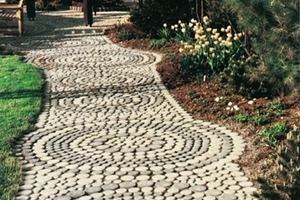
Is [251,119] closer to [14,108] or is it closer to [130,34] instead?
[14,108]

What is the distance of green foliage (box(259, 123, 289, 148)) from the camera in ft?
23.0

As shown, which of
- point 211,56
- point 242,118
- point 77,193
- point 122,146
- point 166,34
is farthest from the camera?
point 166,34

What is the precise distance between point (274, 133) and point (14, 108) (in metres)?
4.35

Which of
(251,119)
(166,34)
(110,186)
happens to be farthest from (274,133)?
(166,34)

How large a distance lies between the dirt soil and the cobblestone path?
0.58 feet

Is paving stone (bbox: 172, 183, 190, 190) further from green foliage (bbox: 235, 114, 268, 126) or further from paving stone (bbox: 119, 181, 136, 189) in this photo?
green foliage (bbox: 235, 114, 268, 126)

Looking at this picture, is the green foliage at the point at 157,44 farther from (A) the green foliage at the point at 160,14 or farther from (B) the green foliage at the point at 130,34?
(B) the green foliage at the point at 130,34

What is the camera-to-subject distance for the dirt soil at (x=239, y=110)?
657cm

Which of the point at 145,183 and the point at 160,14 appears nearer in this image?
the point at 145,183

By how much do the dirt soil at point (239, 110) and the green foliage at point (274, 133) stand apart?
0.07 metres

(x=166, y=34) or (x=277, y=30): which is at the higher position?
(x=277, y=30)

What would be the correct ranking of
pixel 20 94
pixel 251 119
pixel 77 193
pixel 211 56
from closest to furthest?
pixel 77 193
pixel 251 119
pixel 20 94
pixel 211 56

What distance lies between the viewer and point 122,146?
7.34 metres

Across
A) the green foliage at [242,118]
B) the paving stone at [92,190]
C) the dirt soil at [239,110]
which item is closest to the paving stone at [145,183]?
the paving stone at [92,190]
